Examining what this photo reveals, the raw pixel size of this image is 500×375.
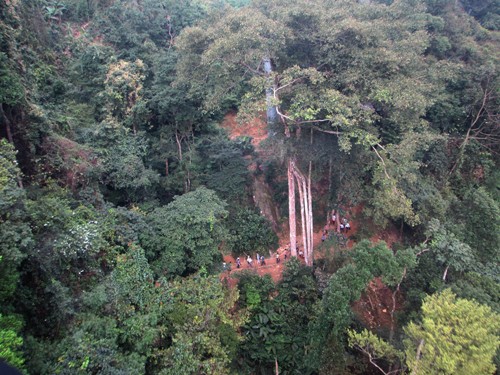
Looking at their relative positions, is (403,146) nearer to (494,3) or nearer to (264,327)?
(264,327)

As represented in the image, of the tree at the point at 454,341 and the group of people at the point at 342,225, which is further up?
the tree at the point at 454,341

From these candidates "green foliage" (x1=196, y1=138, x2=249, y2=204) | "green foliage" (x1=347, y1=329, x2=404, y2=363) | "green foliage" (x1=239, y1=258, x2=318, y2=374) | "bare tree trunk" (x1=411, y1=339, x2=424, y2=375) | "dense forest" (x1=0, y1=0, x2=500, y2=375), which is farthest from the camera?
"green foliage" (x1=196, y1=138, x2=249, y2=204)

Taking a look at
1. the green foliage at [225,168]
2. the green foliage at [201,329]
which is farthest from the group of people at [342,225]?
the green foliage at [201,329]

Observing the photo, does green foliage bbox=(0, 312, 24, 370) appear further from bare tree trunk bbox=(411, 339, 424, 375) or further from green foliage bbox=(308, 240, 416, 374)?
bare tree trunk bbox=(411, 339, 424, 375)

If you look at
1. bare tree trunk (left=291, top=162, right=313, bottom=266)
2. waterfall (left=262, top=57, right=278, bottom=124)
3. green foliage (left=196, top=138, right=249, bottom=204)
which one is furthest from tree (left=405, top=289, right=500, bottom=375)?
green foliage (left=196, top=138, right=249, bottom=204)

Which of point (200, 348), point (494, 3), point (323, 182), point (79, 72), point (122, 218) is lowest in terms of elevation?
point (200, 348)

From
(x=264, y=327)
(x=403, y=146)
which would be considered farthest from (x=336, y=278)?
(x=403, y=146)

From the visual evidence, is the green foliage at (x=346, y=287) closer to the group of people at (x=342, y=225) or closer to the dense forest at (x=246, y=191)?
the dense forest at (x=246, y=191)
